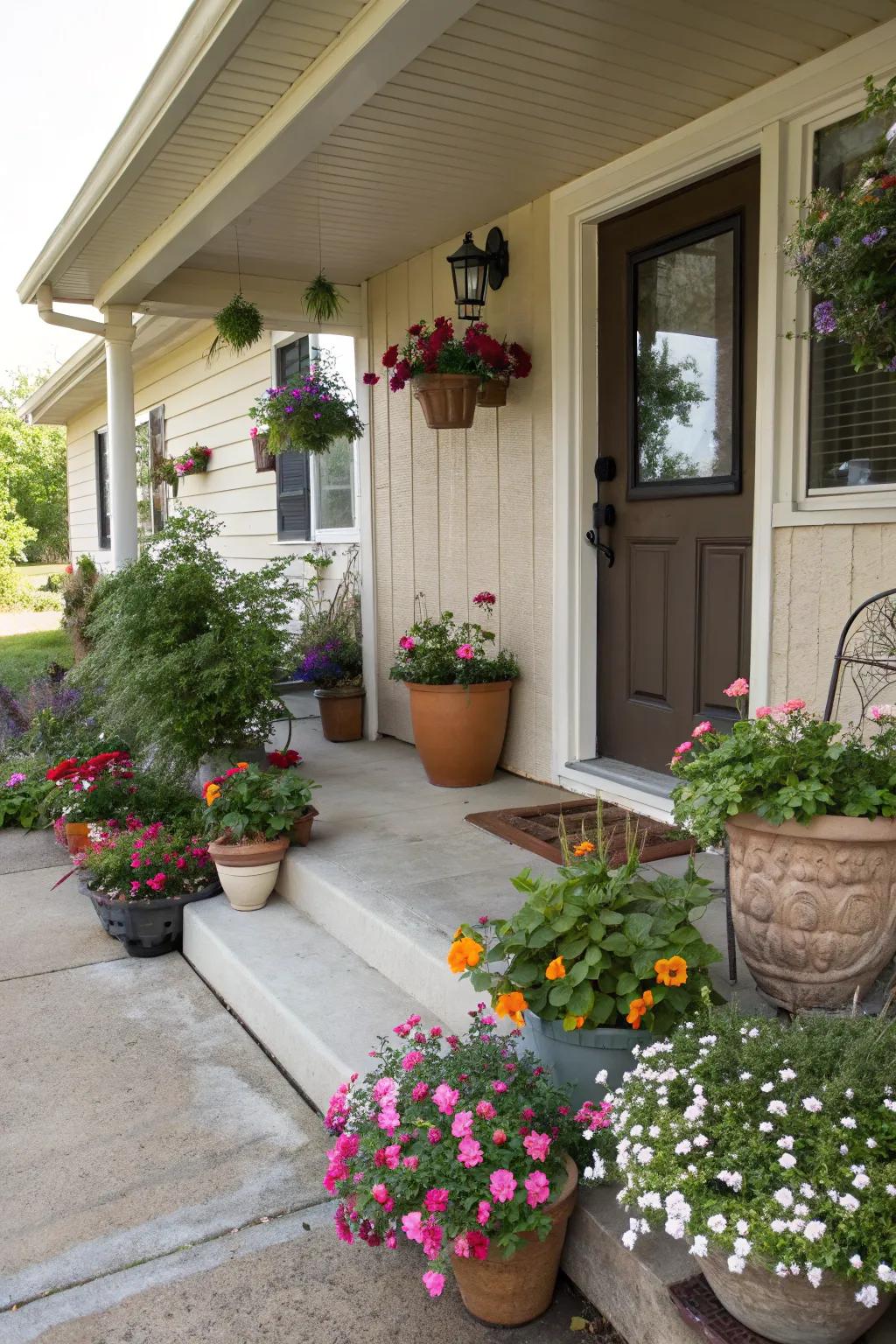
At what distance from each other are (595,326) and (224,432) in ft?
15.7

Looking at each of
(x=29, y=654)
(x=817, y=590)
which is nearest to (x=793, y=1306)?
(x=817, y=590)

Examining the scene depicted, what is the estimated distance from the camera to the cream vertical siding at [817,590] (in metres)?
3.04

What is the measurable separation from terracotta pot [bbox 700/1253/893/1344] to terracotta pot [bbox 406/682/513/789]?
120 inches

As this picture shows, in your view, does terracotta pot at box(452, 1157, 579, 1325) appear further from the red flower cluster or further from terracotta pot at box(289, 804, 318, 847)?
the red flower cluster

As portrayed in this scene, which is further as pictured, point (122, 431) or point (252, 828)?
point (122, 431)

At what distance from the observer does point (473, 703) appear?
4551 mm

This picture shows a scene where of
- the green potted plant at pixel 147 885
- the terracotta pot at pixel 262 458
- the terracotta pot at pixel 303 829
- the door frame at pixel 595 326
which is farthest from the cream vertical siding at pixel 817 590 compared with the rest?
the terracotta pot at pixel 262 458

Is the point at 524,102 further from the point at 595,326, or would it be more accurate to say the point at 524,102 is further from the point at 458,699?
the point at 458,699

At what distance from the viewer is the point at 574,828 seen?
3.91 m

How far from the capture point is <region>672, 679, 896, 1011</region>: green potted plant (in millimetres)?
2150

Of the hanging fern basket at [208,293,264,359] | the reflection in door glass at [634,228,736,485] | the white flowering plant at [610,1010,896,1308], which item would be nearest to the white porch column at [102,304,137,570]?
the hanging fern basket at [208,293,264,359]

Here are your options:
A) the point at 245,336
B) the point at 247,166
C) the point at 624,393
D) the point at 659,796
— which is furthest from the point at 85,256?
the point at 659,796

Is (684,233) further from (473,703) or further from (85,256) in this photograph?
(85,256)

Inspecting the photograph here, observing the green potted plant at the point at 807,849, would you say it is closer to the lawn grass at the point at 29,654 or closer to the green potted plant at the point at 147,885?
the green potted plant at the point at 147,885
